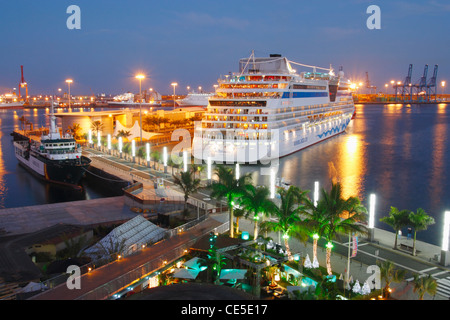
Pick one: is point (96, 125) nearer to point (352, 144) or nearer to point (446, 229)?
point (352, 144)

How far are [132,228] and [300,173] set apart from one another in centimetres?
2873

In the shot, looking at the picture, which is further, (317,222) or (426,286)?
(317,222)

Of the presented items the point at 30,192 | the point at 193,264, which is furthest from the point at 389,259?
the point at 30,192

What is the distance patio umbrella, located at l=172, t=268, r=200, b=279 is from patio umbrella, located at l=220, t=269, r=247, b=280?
1061 mm

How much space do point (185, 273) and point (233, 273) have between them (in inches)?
74.1

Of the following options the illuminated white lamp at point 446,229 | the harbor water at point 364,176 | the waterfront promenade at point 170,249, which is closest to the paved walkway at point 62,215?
the waterfront promenade at point 170,249

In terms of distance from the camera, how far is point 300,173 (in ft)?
146

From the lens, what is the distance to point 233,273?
15.3m

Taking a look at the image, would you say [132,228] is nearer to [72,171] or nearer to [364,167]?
[72,171]

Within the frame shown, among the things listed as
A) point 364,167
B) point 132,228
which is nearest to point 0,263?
point 132,228

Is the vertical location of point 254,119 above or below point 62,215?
above

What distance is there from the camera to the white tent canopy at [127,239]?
1708cm

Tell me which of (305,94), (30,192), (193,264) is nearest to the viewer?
(193,264)
